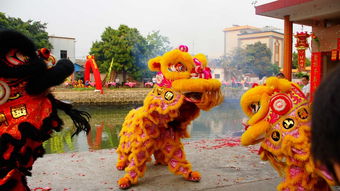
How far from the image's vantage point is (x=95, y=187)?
3.42 metres

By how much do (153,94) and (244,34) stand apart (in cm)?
3406

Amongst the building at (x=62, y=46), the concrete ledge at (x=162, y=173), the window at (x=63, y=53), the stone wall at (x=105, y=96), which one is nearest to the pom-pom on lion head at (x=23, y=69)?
the concrete ledge at (x=162, y=173)

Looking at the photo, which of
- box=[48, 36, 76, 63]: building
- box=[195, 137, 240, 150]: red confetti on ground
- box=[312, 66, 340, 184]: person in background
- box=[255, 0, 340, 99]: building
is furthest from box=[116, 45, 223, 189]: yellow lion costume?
box=[48, 36, 76, 63]: building

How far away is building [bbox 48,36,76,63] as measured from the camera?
2438 centimetres

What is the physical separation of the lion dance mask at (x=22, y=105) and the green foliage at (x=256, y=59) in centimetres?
2657

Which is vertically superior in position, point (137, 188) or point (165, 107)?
point (165, 107)

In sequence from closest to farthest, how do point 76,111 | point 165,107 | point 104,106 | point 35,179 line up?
point 76,111
point 165,107
point 35,179
point 104,106

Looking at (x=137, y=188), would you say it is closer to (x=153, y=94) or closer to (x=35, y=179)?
(x=153, y=94)

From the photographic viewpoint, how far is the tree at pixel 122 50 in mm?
21016

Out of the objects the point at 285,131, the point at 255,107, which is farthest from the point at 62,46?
the point at 285,131

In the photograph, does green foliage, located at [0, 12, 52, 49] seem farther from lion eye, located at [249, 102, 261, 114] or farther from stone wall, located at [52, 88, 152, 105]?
lion eye, located at [249, 102, 261, 114]

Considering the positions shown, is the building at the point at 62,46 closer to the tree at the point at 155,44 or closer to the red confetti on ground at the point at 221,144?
the tree at the point at 155,44

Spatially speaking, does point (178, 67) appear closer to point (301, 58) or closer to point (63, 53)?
point (301, 58)

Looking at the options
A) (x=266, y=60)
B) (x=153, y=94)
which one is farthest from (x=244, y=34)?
(x=153, y=94)
